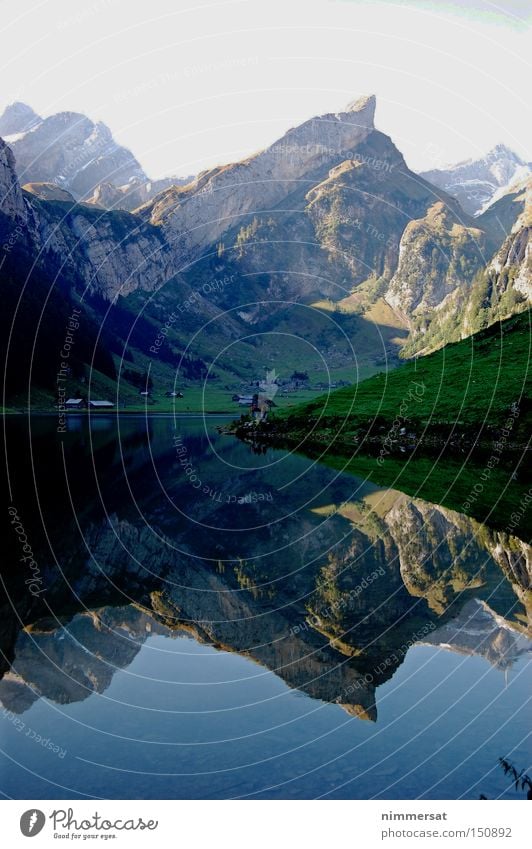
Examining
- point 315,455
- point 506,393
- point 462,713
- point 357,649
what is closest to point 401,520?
point 357,649

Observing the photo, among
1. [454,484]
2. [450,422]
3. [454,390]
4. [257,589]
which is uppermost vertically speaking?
[454,390]
